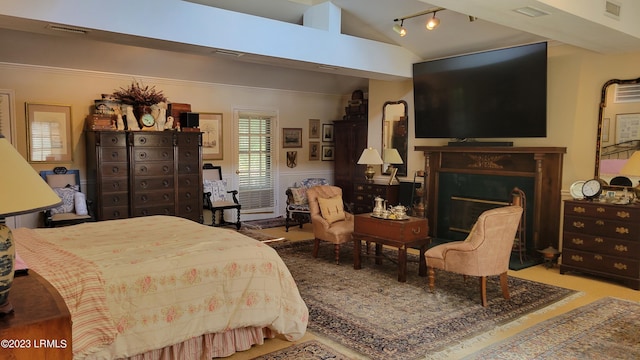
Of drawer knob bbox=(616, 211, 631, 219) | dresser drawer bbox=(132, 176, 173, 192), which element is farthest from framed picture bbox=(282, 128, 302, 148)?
drawer knob bbox=(616, 211, 631, 219)

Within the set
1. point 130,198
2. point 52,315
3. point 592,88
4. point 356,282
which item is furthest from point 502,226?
point 130,198

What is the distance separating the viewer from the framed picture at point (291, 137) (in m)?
8.91

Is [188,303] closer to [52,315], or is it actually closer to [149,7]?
[52,315]

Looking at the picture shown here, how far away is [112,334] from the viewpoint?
2400 millimetres

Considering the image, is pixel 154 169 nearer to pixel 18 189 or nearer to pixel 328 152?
pixel 328 152

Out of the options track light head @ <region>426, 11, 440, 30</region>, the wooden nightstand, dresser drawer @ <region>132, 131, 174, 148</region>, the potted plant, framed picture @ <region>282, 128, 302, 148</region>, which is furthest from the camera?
framed picture @ <region>282, 128, 302, 148</region>

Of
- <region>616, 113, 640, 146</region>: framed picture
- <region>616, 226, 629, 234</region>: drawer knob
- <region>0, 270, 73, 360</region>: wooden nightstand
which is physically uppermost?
<region>616, 113, 640, 146</region>: framed picture

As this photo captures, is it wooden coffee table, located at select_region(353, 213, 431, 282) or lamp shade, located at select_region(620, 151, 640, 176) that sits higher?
lamp shade, located at select_region(620, 151, 640, 176)

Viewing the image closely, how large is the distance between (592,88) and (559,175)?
1.09m

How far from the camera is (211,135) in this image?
311 inches

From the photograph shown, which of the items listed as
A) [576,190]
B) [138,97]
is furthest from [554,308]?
[138,97]

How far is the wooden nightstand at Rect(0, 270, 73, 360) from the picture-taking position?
134 cm

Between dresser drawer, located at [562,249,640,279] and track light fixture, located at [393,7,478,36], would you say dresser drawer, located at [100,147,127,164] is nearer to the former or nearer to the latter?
track light fixture, located at [393,7,478,36]

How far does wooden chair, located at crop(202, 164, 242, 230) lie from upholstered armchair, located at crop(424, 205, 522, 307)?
4276mm
